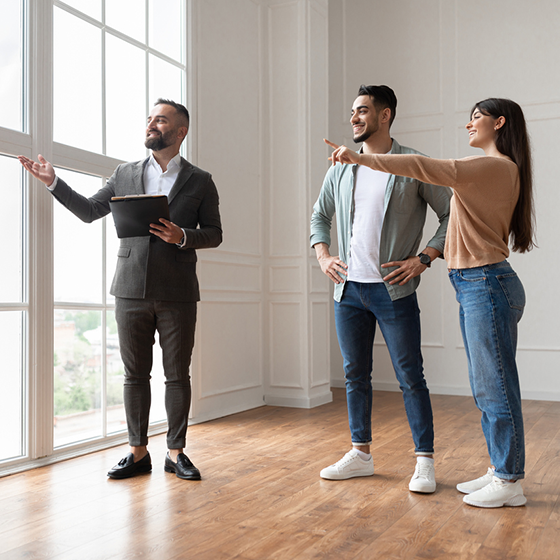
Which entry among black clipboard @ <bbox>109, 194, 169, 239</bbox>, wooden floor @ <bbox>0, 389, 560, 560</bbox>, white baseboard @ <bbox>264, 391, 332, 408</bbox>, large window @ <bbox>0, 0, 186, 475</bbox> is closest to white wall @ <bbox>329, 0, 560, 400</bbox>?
white baseboard @ <bbox>264, 391, 332, 408</bbox>

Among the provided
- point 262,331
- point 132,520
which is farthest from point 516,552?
point 262,331

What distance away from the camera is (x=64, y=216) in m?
2.98

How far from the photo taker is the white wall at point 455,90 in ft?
16.0

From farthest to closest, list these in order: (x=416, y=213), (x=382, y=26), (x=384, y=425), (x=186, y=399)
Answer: (x=382, y=26), (x=384, y=425), (x=186, y=399), (x=416, y=213)

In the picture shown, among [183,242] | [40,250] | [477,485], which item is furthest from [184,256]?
[477,485]

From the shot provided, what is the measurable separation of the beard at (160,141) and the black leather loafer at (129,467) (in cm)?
129

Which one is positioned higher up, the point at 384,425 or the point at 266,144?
the point at 266,144

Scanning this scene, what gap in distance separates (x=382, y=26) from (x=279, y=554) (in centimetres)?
485

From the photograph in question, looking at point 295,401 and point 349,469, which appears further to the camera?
point 295,401

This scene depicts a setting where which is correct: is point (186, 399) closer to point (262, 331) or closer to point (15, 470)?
point (15, 470)

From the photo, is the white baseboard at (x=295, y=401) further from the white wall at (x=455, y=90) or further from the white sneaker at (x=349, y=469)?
the white sneaker at (x=349, y=469)

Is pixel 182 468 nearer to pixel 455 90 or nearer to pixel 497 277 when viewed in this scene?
pixel 497 277

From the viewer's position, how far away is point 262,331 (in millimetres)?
4543

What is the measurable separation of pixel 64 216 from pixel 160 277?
0.80 metres
